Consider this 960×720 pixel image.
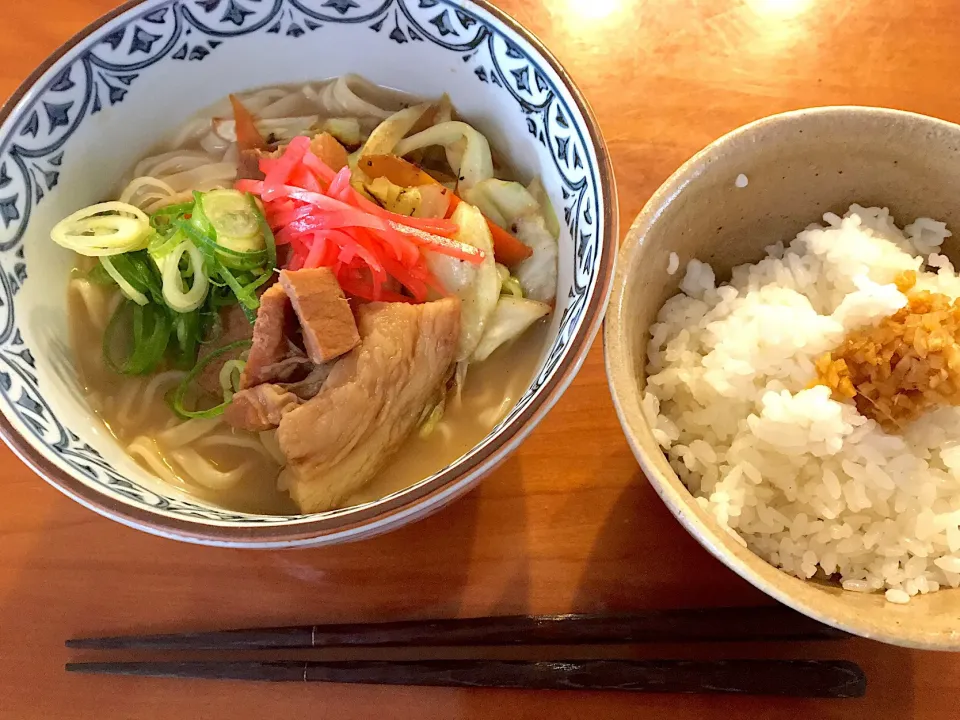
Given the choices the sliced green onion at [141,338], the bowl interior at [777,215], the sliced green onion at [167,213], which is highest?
the sliced green onion at [167,213]

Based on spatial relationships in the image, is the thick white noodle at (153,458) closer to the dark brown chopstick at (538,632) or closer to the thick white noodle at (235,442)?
the thick white noodle at (235,442)

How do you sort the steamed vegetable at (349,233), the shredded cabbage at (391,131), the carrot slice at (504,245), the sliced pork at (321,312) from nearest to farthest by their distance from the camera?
the sliced pork at (321,312) < the steamed vegetable at (349,233) < the carrot slice at (504,245) < the shredded cabbage at (391,131)

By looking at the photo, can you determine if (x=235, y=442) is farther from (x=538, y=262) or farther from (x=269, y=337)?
(x=538, y=262)

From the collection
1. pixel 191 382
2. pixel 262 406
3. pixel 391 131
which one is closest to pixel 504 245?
pixel 391 131

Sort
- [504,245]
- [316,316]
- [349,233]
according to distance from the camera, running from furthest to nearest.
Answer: [504,245] → [349,233] → [316,316]

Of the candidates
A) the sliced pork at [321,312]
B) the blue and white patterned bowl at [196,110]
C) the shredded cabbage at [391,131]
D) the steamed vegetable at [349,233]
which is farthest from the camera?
the shredded cabbage at [391,131]

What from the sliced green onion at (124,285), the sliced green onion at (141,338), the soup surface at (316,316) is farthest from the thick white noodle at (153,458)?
the sliced green onion at (124,285)

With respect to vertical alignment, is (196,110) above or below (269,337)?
above
